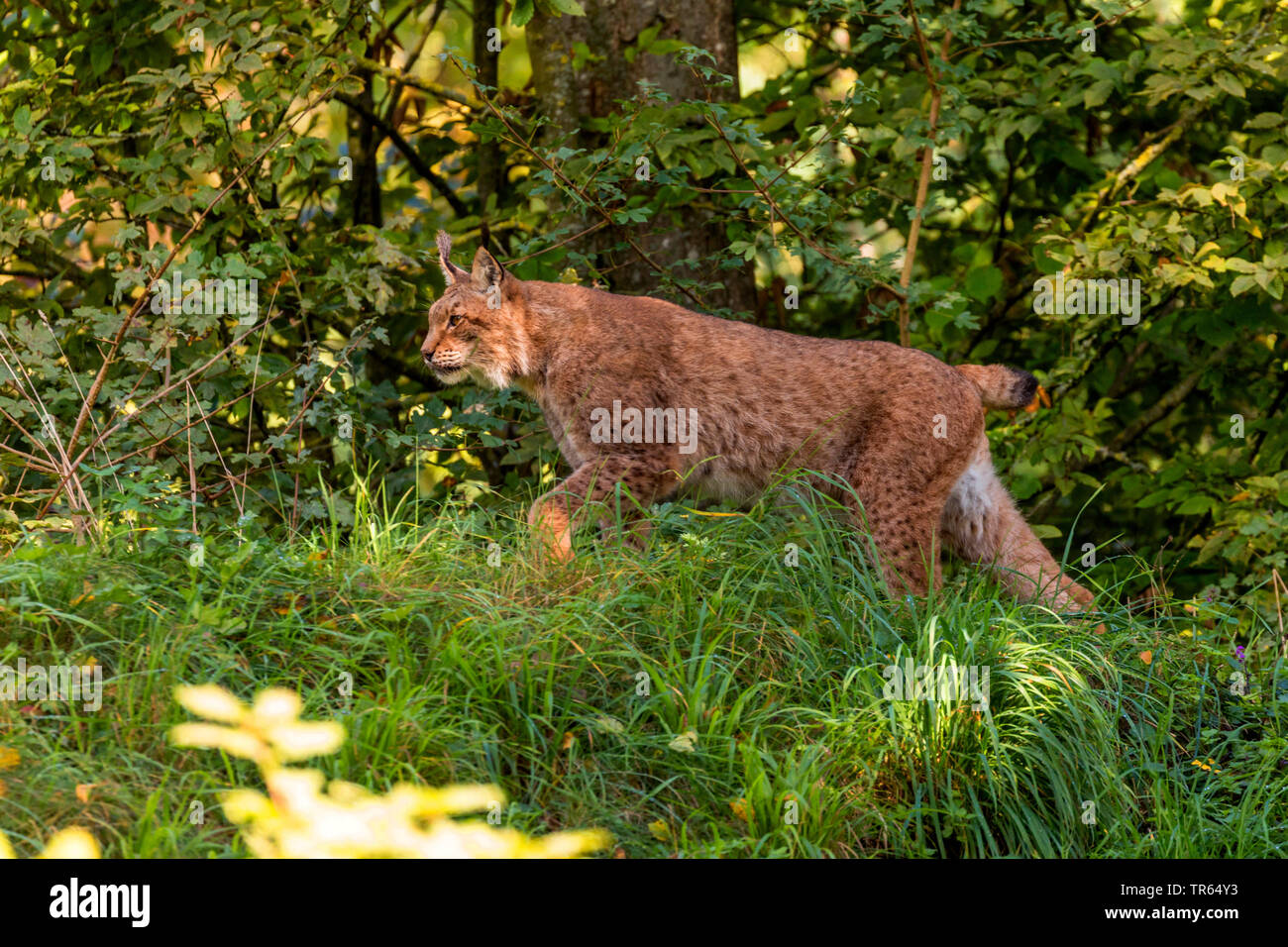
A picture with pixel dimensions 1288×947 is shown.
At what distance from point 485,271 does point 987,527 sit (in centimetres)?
263

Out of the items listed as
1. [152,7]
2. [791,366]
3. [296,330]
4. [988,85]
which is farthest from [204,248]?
[988,85]

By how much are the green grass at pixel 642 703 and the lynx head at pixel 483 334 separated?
4.31 ft

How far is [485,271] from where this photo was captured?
6008 mm

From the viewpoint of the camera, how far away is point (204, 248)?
6.66m

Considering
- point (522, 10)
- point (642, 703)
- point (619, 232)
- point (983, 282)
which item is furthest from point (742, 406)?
point (642, 703)

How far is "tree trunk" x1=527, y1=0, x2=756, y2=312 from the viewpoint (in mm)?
Result: 7262

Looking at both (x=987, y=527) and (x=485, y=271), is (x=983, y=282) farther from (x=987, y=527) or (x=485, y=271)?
(x=485, y=271)

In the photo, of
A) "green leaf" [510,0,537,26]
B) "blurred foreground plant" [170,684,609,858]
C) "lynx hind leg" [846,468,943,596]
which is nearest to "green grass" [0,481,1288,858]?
"lynx hind leg" [846,468,943,596]

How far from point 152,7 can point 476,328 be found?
294cm

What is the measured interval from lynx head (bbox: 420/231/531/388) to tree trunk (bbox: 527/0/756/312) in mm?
1304

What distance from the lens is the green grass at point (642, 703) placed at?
3.62 metres

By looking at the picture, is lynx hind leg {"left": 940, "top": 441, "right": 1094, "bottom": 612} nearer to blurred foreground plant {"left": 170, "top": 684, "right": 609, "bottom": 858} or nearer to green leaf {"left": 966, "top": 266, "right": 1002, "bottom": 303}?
green leaf {"left": 966, "top": 266, "right": 1002, "bottom": 303}

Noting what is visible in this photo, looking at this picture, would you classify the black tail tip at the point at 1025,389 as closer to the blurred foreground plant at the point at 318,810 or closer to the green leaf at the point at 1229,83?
the green leaf at the point at 1229,83
